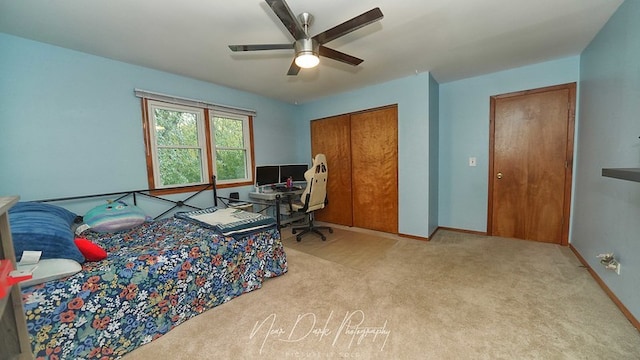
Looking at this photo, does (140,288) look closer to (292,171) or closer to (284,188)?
(284,188)

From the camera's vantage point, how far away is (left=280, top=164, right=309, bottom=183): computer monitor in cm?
406

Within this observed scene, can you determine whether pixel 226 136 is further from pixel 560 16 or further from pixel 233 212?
pixel 560 16

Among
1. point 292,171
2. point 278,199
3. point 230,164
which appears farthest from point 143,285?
point 292,171

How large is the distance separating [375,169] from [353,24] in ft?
7.98

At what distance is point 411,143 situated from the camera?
10.7 ft

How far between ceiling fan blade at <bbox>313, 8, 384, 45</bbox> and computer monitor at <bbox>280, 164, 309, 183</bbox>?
257 centimetres

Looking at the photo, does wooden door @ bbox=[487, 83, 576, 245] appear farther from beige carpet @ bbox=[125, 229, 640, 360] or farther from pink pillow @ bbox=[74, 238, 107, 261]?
pink pillow @ bbox=[74, 238, 107, 261]

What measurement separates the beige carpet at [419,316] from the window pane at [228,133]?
7.02ft

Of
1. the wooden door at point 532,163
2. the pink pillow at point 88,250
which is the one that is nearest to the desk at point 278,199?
the pink pillow at point 88,250

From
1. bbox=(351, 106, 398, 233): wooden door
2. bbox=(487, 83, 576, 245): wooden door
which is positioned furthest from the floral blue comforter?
bbox=(487, 83, 576, 245): wooden door

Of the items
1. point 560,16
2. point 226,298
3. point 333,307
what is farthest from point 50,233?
point 560,16

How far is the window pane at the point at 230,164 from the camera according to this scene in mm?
3458

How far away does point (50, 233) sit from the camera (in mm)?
1372

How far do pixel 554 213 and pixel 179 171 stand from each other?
16.0ft
